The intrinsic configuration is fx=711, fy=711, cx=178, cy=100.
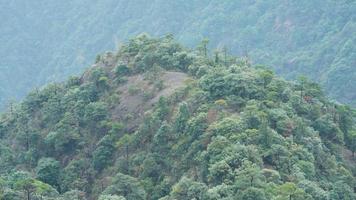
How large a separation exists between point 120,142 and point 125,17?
459 feet

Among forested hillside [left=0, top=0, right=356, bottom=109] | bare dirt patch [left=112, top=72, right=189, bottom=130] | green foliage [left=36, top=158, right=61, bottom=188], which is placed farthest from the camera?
forested hillside [left=0, top=0, right=356, bottom=109]

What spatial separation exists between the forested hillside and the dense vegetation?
67.2 m

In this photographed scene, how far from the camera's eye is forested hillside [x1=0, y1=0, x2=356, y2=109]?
5719 inches

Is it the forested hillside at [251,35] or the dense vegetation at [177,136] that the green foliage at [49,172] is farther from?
the forested hillside at [251,35]

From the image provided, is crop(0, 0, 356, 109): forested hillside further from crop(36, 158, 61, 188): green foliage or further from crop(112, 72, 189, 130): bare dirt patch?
crop(36, 158, 61, 188): green foliage

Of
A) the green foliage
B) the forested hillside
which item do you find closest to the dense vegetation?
the green foliage

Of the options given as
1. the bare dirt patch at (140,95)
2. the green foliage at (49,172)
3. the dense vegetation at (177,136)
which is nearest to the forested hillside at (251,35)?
the dense vegetation at (177,136)

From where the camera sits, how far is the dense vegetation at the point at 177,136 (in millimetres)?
49531

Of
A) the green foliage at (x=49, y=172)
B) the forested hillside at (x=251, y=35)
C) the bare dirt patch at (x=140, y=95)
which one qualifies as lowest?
the green foliage at (x=49, y=172)

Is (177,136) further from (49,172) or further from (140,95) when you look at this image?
(49,172)

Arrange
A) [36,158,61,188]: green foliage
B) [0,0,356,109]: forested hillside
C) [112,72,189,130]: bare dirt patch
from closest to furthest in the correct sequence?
[36,158,61,188]: green foliage → [112,72,189,130]: bare dirt patch → [0,0,356,109]: forested hillside

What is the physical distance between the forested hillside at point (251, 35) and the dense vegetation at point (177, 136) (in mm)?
67234

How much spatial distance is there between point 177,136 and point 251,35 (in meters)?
115

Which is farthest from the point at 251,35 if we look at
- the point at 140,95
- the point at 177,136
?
the point at 177,136
